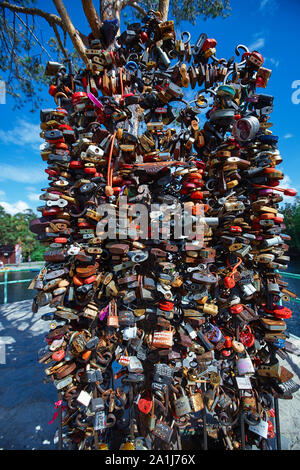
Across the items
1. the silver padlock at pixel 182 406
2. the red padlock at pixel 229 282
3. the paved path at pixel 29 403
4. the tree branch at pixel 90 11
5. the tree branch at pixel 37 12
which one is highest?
the tree branch at pixel 37 12

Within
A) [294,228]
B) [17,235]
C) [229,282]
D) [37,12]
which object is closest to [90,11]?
[37,12]

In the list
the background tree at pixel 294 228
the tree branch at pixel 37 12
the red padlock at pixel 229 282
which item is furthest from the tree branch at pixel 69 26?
the background tree at pixel 294 228

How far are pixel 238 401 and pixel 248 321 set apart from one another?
668 mm

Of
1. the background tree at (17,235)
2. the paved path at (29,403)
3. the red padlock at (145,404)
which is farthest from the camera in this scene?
the background tree at (17,235)

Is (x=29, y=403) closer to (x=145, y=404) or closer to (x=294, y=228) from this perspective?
(x=145, y=404)

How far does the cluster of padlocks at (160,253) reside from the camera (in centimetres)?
169

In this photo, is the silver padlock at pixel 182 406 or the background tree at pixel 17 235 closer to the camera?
the silver padlock at pixel 182 406

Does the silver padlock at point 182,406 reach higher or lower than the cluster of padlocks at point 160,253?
lower

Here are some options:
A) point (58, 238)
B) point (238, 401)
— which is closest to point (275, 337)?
point (238, 401)

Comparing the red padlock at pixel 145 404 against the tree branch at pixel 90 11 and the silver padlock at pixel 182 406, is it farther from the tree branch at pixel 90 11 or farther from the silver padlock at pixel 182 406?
the tree branch at pixel 90 11

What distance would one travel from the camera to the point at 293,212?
29.9 m

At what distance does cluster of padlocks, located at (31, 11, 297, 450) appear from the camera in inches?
66.6

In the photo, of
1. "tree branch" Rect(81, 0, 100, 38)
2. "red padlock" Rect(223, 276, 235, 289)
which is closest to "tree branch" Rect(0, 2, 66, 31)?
"tree branch" Rect(81, 0, 100, 38)
